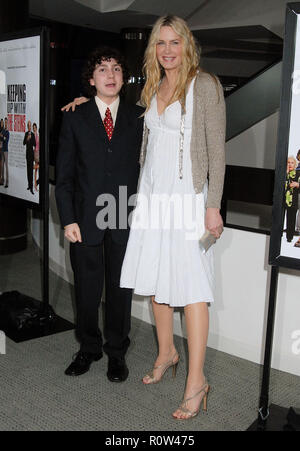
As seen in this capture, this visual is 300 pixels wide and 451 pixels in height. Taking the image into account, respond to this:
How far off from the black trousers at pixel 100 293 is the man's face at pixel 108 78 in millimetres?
679

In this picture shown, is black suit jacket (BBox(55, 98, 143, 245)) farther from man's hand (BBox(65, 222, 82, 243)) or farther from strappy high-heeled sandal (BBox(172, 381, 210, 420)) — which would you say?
strappy high-heeled sandal (BBox(172, 381, 210, 420))

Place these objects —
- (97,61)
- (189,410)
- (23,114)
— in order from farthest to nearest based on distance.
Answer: (23,114) < (97,61) < (189,410)

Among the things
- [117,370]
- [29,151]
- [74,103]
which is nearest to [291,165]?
[74,103]

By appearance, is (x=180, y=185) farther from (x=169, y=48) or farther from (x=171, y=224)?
(x=169, y=48)

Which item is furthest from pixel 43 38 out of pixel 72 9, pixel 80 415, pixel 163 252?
pixel 72 9

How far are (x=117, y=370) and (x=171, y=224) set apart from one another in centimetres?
87

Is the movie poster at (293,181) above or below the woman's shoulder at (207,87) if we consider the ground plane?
below

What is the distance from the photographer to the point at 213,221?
2.26 metres

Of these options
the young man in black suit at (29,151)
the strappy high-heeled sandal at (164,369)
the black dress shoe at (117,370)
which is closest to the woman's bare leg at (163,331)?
the strappy high-heeled sandal at (164,369)

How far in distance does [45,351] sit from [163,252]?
112cm

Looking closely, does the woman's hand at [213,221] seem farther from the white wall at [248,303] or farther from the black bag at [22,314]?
the black bag at [22,314]

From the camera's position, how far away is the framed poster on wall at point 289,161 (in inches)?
75.2

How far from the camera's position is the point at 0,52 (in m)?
3.32
